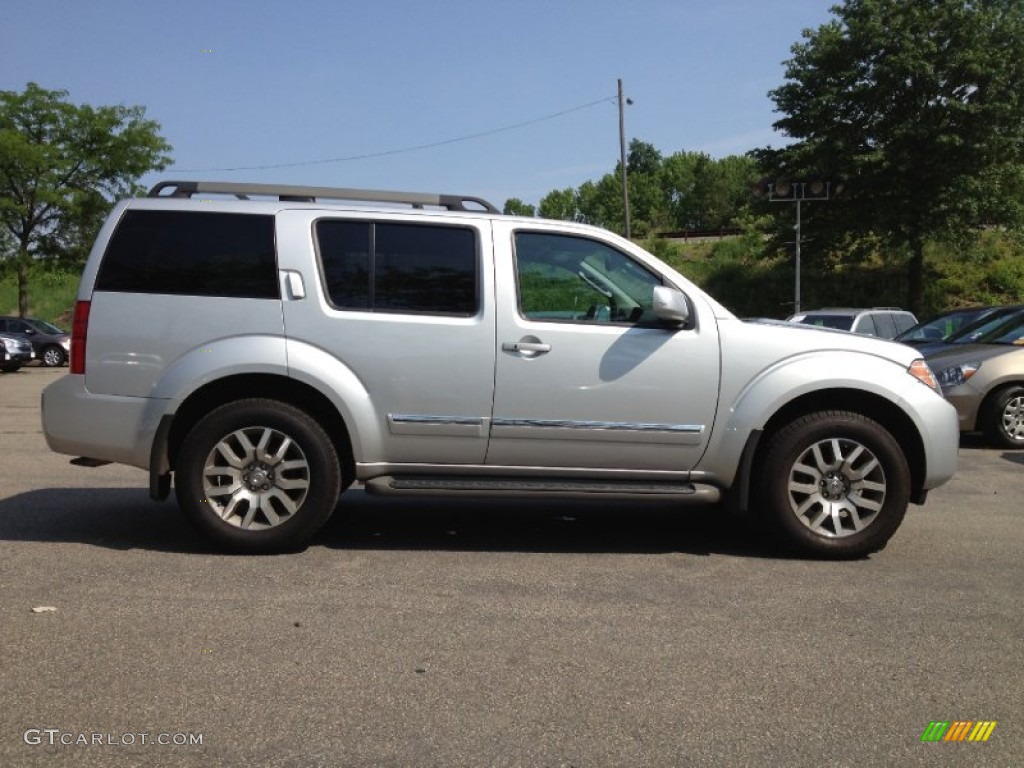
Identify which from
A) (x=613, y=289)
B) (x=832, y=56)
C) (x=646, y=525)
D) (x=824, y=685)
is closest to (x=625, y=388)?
(x=613, y=289)

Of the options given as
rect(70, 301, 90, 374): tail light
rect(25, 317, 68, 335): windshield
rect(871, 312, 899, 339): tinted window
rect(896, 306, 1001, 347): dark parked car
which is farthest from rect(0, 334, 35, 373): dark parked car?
rect(70, 301, 90, 374): tail light

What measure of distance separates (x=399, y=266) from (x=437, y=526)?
1.74m

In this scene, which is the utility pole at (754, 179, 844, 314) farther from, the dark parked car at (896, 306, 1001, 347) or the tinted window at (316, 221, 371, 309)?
the tinted window at (316, 221, 371, 309)

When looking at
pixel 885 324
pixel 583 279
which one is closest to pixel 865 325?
pixel 885 324

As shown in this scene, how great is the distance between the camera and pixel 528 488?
5.35 m

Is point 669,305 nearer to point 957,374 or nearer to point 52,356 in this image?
point 957,374

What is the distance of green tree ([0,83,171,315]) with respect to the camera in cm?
3359

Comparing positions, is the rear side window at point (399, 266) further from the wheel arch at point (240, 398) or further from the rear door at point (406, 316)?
the wheel arch at point (240, 398)

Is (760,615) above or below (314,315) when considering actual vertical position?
below

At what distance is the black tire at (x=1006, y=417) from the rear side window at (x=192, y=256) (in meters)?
8.28

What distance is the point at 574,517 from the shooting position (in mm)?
6648

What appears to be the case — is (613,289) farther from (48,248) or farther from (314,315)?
(48,248)

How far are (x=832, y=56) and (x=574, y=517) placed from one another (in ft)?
99.3

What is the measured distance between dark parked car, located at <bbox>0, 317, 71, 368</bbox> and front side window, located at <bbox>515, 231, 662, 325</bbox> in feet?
89.2
